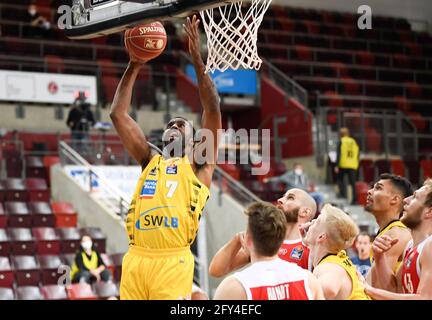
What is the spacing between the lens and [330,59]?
67.2ft

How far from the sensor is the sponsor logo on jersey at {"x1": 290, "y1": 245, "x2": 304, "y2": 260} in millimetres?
6133

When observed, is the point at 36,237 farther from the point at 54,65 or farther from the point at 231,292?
the point at 231,292

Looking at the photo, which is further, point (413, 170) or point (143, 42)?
point (413, 170)

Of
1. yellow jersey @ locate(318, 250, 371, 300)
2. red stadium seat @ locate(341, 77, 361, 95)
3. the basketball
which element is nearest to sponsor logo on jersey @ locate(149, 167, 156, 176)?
the basketball

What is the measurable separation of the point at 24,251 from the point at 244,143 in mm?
4644

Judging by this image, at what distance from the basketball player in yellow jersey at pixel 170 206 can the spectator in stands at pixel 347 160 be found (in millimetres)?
Answer: 9568

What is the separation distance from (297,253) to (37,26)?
12.3 m

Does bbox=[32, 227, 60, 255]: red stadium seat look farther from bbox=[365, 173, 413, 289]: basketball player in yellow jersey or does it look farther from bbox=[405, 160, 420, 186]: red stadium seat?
bbox=[365, 173, 413, 289]: basketball player in yellow jersey

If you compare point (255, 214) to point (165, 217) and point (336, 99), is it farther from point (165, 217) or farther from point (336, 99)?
point (336, 99)

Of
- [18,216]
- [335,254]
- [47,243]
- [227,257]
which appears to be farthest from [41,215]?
[335,254]

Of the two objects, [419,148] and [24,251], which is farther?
[419,148]

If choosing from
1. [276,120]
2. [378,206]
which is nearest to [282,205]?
[378,206]

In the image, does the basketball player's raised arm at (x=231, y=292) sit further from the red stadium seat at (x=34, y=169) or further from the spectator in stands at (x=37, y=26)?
the spectator in stands at (x=37, y=26)

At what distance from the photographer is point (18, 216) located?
41.5 feet
